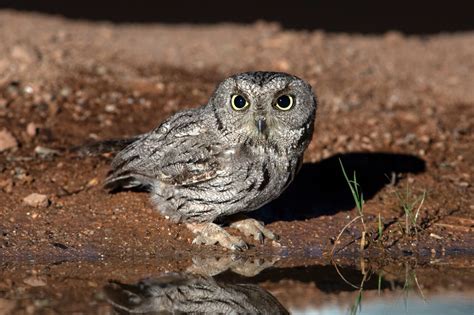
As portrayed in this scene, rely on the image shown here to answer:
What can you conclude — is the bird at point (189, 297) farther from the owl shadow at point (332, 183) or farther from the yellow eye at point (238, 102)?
the owl shadow at point (332, 183)

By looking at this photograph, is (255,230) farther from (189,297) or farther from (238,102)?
(189,297)

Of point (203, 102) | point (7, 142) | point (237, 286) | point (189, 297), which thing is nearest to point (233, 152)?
point (237, 286)

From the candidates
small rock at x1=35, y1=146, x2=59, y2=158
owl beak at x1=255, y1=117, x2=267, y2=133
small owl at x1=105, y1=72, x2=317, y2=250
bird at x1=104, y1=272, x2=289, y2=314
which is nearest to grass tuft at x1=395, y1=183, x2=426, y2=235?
small owl at x1=105, y1=72, x2=317, y2=250

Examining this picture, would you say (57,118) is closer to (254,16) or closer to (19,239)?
(19,239)

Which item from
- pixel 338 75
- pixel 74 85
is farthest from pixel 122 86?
pixel 338 75

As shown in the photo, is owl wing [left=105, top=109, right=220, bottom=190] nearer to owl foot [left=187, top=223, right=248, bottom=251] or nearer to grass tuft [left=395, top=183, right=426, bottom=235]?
owl foot [left=187, top=223, right=248, bottom=251]

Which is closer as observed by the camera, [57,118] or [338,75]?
[57,118]
